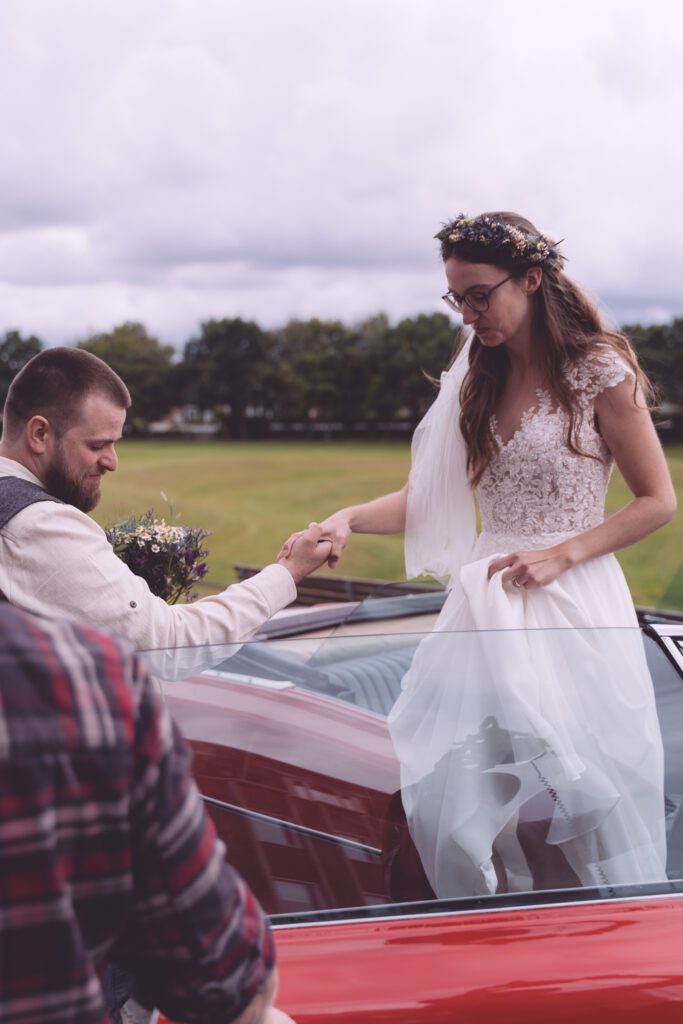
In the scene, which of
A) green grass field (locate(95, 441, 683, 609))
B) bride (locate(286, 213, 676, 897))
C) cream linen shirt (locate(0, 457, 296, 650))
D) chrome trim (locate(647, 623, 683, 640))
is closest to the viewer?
bride (locate(286, 213, 676, 897))

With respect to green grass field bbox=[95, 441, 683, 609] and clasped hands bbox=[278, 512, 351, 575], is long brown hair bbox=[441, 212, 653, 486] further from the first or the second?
green grass field bbox=[95, 441, 683, 609]

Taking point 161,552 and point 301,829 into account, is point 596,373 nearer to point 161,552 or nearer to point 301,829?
A: point 161,552

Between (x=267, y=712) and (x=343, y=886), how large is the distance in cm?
49

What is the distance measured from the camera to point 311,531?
2.92m

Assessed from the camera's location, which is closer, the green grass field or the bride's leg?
the bride's leg

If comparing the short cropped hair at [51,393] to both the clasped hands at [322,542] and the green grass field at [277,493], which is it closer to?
the green grass field at [277,493]

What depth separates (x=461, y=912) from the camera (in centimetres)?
172

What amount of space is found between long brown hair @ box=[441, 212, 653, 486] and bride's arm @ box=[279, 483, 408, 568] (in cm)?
46

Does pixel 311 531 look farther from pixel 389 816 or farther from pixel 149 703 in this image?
pixel 149 703

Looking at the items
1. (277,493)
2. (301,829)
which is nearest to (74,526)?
(301,829)

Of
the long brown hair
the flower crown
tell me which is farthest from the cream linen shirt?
the flower crown

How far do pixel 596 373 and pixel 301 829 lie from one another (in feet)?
5.32

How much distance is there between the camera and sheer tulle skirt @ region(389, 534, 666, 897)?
1893 millimetres

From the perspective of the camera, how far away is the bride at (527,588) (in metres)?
1.93
